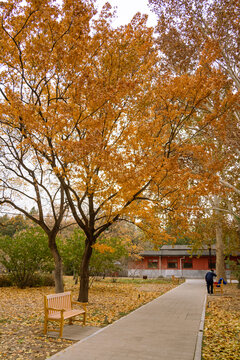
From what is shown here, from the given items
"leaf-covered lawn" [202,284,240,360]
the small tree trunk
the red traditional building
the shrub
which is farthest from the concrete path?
the red traditional building

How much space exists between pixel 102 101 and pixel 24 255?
13.3m

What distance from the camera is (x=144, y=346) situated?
19.8 feet

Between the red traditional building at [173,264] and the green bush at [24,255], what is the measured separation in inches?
923

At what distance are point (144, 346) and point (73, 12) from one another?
8.57 meters

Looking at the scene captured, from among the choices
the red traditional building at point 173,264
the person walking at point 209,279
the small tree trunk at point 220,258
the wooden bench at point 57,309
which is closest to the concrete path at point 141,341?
the wooden bench at point 57,309

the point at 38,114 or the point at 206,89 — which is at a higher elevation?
the point at 206,89

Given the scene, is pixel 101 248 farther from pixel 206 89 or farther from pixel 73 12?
pixel 73 12

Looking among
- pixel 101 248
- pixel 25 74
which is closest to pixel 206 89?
pixel 25 74

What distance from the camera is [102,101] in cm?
870

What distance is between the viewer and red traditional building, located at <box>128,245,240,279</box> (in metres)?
41.0

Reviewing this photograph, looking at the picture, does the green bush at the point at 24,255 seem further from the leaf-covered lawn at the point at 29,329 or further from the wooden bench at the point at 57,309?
the wooden bench at the point at 57,309

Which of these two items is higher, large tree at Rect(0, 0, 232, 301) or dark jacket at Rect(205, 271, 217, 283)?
large tree at Rect(0, 0, 232, 301)

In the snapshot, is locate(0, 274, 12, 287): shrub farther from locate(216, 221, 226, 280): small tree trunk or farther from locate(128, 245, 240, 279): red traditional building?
locate(128, 245, 240, 279): red traditional building

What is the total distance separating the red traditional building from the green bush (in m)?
23.4
